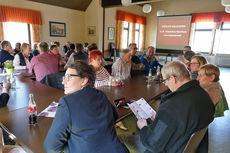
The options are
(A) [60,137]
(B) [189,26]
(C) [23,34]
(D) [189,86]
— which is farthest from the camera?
(B) [189,26]

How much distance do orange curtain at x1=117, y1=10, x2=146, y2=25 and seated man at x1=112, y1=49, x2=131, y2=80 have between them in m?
6.87

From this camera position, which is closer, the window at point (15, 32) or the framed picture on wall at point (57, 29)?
the window at point (15, 32)

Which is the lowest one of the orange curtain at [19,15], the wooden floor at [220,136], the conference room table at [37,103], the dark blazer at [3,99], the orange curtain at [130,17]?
the wooden floor at [220,136]

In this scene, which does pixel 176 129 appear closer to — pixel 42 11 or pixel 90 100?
pixel 90 100

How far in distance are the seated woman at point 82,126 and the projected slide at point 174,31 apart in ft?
31.6

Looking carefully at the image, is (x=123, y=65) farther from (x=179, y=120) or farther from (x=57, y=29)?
(x=57, y=29)

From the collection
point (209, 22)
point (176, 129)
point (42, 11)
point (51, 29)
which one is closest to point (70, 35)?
point (51, 29)

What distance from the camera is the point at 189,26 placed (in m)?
9.30

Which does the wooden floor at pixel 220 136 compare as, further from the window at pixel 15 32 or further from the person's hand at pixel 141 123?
the window at pixel 15 32

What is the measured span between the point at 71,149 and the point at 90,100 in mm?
323

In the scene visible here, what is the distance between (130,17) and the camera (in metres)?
10.5

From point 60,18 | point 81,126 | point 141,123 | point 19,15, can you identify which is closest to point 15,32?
point 19,15

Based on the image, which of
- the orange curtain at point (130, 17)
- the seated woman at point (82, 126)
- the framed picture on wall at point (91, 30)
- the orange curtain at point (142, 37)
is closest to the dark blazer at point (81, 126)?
the seated woman at point (82, 126)

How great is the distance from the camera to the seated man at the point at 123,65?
3.26 meters
